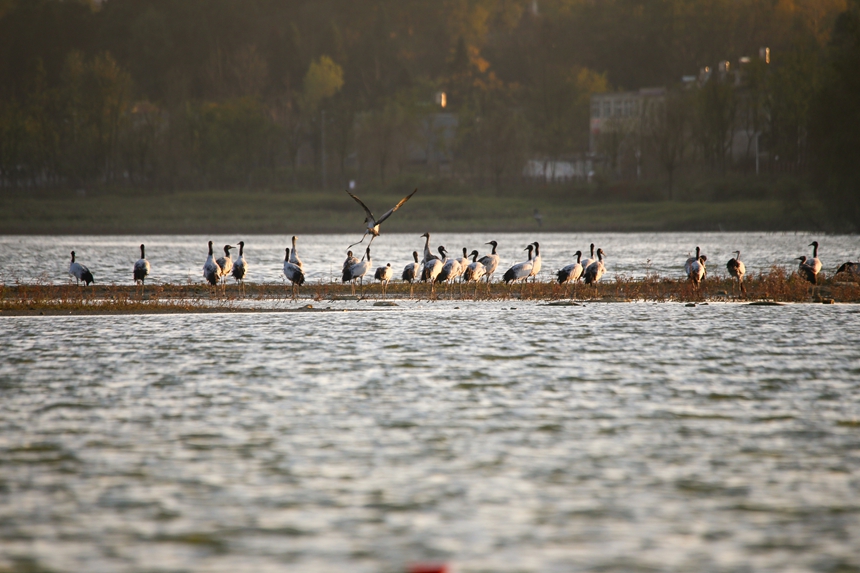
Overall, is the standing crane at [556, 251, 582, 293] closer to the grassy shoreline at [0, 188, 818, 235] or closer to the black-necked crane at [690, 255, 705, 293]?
the black-necked crane at [690, 255, 705, 293]

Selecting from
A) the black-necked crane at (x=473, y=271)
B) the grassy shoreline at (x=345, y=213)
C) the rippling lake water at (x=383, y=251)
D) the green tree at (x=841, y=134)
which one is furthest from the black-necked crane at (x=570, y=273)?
the grassy shoreline at (x=345, y=213)

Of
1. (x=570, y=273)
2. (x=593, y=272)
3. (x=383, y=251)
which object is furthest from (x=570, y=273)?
(x=383, y=251)

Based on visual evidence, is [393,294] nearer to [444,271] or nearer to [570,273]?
[444,271]

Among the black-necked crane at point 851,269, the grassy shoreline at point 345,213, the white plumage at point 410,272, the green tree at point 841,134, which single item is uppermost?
the green tree at point 841,134

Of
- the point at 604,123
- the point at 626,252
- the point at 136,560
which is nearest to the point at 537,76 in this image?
the point at 604,123

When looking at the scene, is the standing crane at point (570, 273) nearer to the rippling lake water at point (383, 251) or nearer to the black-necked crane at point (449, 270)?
the black-necked crane at point (449, 270)

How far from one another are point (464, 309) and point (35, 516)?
19982 mm

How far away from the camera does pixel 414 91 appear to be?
12312 centimetres

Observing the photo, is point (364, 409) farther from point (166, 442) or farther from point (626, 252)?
point (626, 252)

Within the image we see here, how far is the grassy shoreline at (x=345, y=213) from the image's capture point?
259 feet

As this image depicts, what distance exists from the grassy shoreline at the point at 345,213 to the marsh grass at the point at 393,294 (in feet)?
141

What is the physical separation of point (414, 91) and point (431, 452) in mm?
112864

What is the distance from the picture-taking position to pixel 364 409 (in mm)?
15414

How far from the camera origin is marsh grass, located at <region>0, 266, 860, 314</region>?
29.5 m
